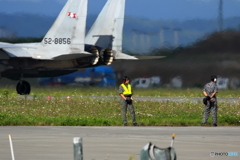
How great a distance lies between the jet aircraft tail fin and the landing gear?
2495 millimetres

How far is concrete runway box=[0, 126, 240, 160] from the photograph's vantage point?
12.6 meters

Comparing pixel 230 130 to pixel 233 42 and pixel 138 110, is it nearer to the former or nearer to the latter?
pixel 138 110

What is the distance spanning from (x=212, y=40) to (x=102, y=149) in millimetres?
22974

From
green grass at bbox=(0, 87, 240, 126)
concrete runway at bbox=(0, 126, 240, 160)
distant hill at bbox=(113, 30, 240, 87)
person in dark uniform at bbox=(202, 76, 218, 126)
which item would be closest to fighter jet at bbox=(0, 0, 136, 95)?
distant hill at bbox=(113, 30, 240, 87)

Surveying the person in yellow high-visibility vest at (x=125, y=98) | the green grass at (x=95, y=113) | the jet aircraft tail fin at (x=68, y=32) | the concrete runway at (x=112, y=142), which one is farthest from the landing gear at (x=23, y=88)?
the concrete runway at (x=112, y=142)

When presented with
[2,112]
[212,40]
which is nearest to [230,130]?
[2,112]

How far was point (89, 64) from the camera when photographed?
38.2 meters

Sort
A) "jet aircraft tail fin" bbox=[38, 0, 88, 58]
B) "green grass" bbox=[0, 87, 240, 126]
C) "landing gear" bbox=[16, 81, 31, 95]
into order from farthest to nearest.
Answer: "landing gear" bbox=[16, 81, 31, 95] → "jet aircraft tail fin" bbox=[38, 0, 88, 58] → "green grass" bbox=[0, 87, 240, 126]

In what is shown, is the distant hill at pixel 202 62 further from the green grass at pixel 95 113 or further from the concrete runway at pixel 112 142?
the concrete runway at pixel 112 142

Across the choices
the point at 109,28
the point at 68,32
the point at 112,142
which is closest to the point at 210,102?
the point at 112,142

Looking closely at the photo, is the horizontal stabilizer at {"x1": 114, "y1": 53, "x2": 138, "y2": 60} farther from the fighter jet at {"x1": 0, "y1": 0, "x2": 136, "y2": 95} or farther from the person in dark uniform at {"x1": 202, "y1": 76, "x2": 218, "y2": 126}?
the person in dark uniform at {"x1": 202, "y1": 76, "x2": 218, "y2": 126}

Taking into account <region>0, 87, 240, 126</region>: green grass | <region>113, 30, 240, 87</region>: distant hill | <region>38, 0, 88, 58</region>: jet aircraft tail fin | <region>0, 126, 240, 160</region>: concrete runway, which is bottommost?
<region>0, 126, 240, 160</region>: concrete runway

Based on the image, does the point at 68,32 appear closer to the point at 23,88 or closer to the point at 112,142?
the point at 23,88

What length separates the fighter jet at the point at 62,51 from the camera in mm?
37125
